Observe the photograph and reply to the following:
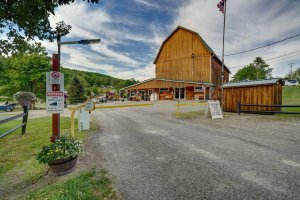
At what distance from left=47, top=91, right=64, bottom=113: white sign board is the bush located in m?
0.78

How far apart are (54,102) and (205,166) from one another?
425 centimetres

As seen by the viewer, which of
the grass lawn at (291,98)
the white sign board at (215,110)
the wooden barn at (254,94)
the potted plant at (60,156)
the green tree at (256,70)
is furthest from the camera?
the green tree at (256,70)

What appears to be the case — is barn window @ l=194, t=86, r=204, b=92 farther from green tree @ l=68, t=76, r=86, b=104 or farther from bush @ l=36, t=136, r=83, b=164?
green tree @ l=68, t=76, r=86, b=104

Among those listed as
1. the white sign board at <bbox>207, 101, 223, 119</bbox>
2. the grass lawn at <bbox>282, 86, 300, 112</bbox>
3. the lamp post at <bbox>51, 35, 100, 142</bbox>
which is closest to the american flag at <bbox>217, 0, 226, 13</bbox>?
the white sign board at <bbox>207, 101, 223, 119</bbox>

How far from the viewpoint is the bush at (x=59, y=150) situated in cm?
357

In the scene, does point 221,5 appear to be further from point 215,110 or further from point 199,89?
point 199,89

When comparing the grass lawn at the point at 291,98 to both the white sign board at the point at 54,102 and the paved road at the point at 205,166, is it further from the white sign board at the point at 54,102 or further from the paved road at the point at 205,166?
the white sign board at the point at 54,102

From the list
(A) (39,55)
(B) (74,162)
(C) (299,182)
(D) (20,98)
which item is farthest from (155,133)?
(A) (39,55)

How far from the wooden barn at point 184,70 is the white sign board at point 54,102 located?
977 inches

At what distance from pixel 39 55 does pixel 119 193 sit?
107ft

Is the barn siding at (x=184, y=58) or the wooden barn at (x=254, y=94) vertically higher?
the barn siding at (x=184, y=58)

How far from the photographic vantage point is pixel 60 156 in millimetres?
3637

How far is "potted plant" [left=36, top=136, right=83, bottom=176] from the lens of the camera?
3567mm

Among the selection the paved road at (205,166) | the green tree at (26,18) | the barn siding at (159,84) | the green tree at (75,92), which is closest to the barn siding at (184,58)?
the barn siding at (159,84)
